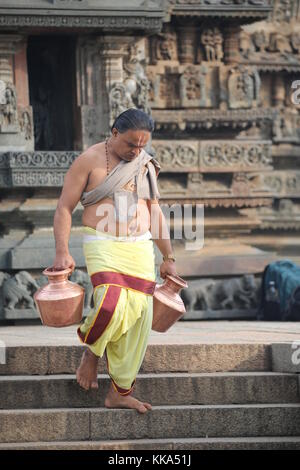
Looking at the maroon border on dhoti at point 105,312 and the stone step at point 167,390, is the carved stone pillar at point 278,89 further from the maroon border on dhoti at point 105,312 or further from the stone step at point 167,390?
the maroon border on dhoti at point 105,312

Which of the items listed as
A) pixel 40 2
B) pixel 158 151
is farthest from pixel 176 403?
pixel 158 151

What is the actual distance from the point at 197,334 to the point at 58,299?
7.43 ft

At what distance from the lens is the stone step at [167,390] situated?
8945 mm

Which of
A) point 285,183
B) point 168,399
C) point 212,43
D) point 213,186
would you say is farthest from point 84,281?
point 285,183

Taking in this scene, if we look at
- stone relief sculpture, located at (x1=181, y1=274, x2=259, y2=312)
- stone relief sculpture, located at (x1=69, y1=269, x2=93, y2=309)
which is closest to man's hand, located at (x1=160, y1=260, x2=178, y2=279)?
stone relief sculpture, located at (x1=69, y1=269, x2=93, y2=309)

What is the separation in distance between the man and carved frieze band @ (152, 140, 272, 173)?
670 centimetres

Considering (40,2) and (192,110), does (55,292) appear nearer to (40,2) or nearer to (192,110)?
(40,2)

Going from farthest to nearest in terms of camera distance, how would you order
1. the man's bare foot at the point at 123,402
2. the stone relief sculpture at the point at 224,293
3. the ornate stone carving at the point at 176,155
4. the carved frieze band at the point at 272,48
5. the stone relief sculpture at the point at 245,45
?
1. the carved frieze band at the point at 272,48
2. the stone relief sculpture at the point at 245,45
3. the ornate stone carving at the point at 176,155
4. the stone relief sculpture at the point at 224,293
5. the man's bare foot at the point at 123,402

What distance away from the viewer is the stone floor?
32.0 feet

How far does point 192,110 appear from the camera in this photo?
15891mm

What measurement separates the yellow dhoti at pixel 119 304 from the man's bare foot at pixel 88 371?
11cm

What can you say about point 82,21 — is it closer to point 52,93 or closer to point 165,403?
point 52,93

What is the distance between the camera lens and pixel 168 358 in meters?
9.26

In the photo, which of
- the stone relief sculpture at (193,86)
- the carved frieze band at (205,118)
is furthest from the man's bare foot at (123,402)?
the stone relief sculpture at (193,86)
